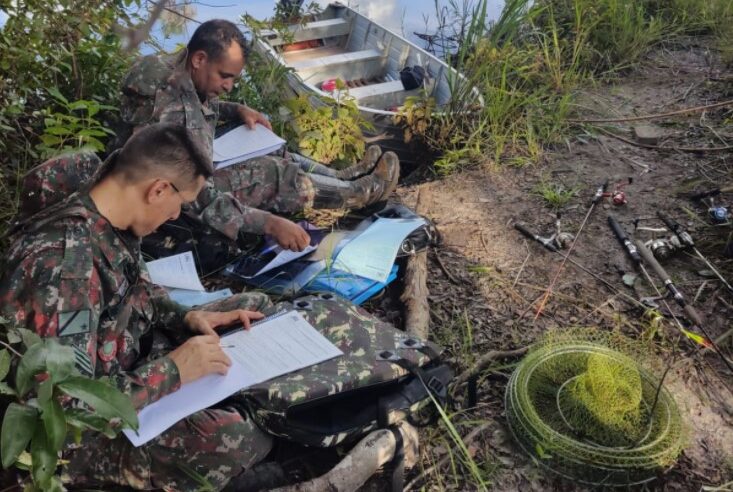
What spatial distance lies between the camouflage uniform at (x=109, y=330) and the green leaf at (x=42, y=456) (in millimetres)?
367

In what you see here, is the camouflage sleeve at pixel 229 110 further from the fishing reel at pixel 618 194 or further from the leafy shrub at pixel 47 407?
the leafy shrub at pixel 47 407

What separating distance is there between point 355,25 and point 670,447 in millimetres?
5389

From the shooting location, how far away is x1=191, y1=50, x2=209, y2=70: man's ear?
10.3ft

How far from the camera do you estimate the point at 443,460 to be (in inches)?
94.3

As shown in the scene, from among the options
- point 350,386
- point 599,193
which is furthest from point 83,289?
point 599,193

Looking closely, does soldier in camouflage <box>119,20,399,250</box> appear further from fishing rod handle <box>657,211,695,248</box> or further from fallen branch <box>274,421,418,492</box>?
fishing rod handle <box>657,211,695,248</box>

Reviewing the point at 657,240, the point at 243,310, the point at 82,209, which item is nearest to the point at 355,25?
the point at 657,240

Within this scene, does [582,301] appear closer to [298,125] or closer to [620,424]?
[620,424]

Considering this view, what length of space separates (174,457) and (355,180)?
231cm

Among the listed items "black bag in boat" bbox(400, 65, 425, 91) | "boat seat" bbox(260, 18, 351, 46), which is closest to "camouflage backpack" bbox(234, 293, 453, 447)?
"black bag in boat" bbox(400, 65, 425, 91)

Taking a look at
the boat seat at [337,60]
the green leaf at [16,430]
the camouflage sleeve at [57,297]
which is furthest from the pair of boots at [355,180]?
the green leaf at [16,430]

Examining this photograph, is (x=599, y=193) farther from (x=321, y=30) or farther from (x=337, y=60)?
(x=321, y=30)

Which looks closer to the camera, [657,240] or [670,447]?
[670,447]

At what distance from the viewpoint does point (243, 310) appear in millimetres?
2400
